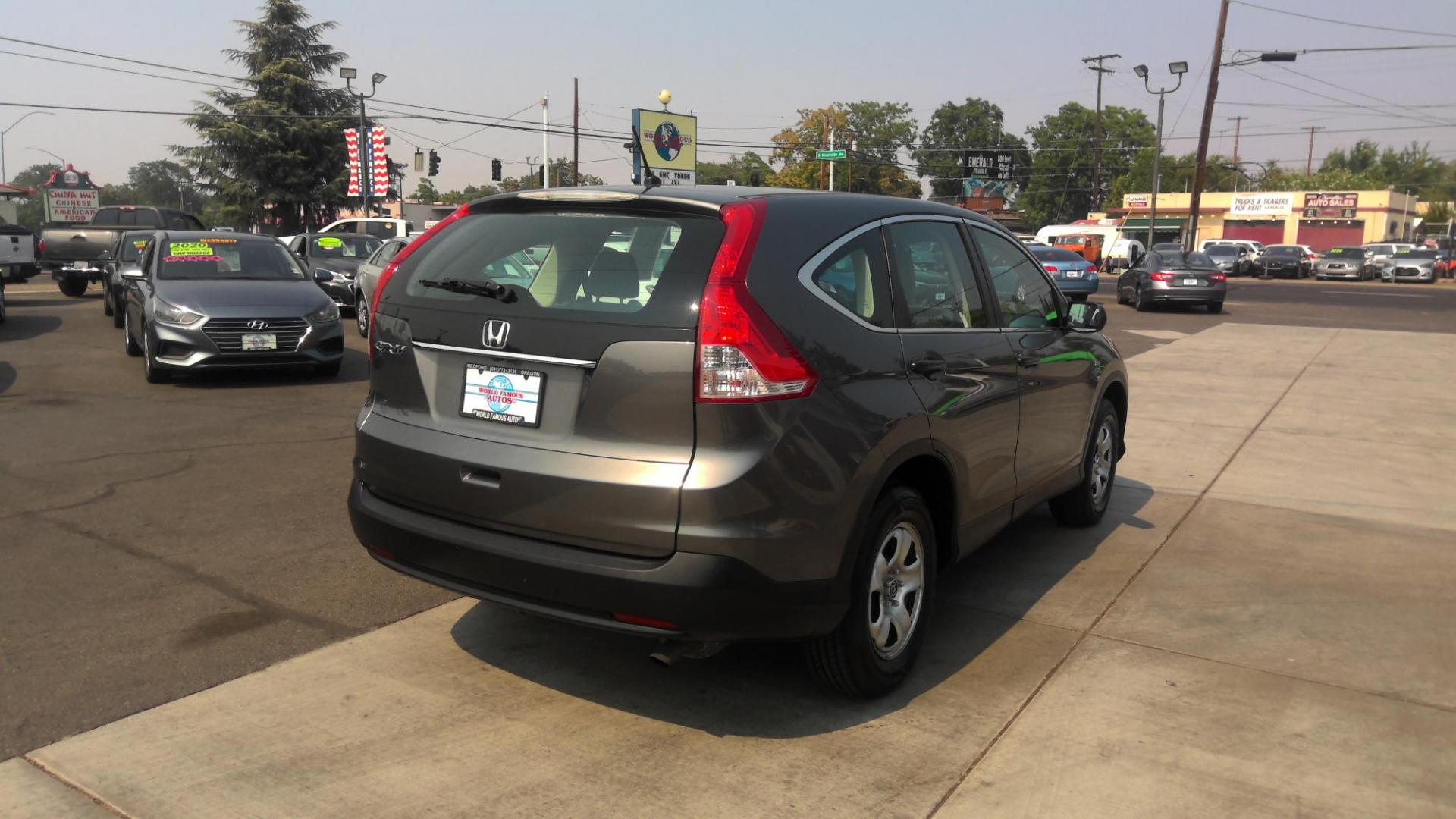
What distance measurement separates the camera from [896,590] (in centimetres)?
389

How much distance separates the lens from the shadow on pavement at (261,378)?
10.6m

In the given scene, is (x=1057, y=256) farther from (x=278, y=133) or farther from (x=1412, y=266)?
(x=278, y=133)

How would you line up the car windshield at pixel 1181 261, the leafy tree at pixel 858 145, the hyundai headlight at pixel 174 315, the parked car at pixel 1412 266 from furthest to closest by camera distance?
the leafy tree at pixel 858 145
the parked car at pixel 1412 266
the car windshield at pixel 1181 261
the hyundai headlight at pixel 174 315

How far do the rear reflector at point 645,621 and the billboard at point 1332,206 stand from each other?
83584 mm

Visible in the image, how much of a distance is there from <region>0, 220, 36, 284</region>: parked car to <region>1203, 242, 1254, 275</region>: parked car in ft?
135

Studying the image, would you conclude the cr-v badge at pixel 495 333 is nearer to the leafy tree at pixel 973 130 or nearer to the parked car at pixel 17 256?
the parked car at pixel 17 256

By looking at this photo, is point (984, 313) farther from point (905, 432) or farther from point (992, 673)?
point (992, 673)

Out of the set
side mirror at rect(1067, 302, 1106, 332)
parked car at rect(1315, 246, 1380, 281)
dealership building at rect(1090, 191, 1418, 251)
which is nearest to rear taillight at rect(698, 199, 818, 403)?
side mirror at rect(1067, 302, 1106, 332)

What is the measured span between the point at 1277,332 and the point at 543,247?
18.3 meters

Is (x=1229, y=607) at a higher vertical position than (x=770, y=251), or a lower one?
lower

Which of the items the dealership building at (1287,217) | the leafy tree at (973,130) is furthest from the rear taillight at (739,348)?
the leafy tree at (973,130)

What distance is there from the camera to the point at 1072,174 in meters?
108

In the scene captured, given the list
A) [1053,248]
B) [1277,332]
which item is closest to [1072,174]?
[1053,248]

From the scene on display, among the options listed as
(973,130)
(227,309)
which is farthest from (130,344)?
(973,130)
